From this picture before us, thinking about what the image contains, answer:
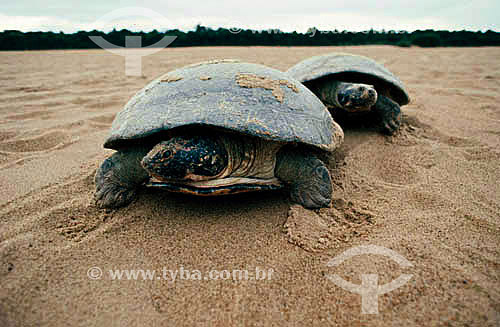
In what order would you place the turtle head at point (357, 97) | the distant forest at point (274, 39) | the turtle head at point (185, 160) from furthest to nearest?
the distant forest at point (274, 39) → the turtle head at point (357, 97) → the turtle head at point (185, 160)

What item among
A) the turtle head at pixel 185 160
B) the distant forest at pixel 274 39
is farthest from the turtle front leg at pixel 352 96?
the distant forest at pixel 274 39

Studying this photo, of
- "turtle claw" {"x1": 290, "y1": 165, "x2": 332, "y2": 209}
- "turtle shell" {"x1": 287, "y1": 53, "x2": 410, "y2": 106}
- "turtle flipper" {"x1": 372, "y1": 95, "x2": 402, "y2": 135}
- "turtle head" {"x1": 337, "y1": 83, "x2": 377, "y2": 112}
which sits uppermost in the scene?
"turtle shell" {"x1": 287, "y1": 53, "x2": 410, "y2": 106}

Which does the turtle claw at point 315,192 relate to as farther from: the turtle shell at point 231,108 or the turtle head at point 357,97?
the turtle head at point 357,97

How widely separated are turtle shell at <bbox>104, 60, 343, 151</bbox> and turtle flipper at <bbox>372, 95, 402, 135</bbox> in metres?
1.18

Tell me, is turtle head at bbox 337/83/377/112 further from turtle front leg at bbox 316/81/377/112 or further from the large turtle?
the large turtle

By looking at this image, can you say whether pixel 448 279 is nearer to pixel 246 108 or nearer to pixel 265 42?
pixel 246 108

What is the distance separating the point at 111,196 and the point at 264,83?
46.9 inches

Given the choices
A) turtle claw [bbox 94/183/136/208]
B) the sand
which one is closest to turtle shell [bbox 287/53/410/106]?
the sand

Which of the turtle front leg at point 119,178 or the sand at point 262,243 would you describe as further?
the turtle front leg at point 119,178

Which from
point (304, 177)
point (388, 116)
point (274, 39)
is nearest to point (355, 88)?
point (388, 116)

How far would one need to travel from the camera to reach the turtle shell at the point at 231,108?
1.44 metres

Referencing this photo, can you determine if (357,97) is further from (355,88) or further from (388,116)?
(388,116)

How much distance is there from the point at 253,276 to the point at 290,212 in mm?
481

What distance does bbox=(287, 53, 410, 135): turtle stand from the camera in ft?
8.52
